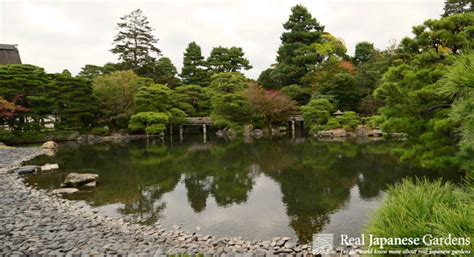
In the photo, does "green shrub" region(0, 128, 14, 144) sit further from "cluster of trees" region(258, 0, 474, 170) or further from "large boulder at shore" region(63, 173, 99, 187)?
"cluster of trees" region(258, 0, 474, 170)

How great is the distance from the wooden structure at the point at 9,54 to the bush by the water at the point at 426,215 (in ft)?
101

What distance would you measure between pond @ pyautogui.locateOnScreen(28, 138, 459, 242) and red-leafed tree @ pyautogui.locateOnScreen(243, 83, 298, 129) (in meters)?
9.37

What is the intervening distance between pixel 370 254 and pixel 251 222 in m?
3.87

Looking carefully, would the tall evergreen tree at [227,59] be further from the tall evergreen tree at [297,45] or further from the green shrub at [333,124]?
the green shrub at [333,124]

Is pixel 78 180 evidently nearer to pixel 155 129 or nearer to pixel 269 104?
pixel 155 129

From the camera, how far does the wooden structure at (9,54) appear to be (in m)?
24.9

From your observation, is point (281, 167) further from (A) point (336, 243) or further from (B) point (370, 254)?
(B) point (370, 254)

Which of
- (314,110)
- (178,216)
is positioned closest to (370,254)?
(178,216)

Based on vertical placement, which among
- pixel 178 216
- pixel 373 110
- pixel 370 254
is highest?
pixel 373 110

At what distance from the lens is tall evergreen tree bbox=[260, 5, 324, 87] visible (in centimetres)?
2639

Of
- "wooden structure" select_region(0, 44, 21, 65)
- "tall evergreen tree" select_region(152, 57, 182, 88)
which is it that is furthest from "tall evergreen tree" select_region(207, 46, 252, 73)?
"wooden structure" select_region(0, 44, 21, 65)

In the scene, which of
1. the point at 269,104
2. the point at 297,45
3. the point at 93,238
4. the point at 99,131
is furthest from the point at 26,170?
the point at 297,45

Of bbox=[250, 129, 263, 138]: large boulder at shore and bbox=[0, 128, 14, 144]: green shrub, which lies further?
bbox=[250, 129, 263, 138]: large boulder at shore

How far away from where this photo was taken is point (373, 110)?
2175 centimetres
